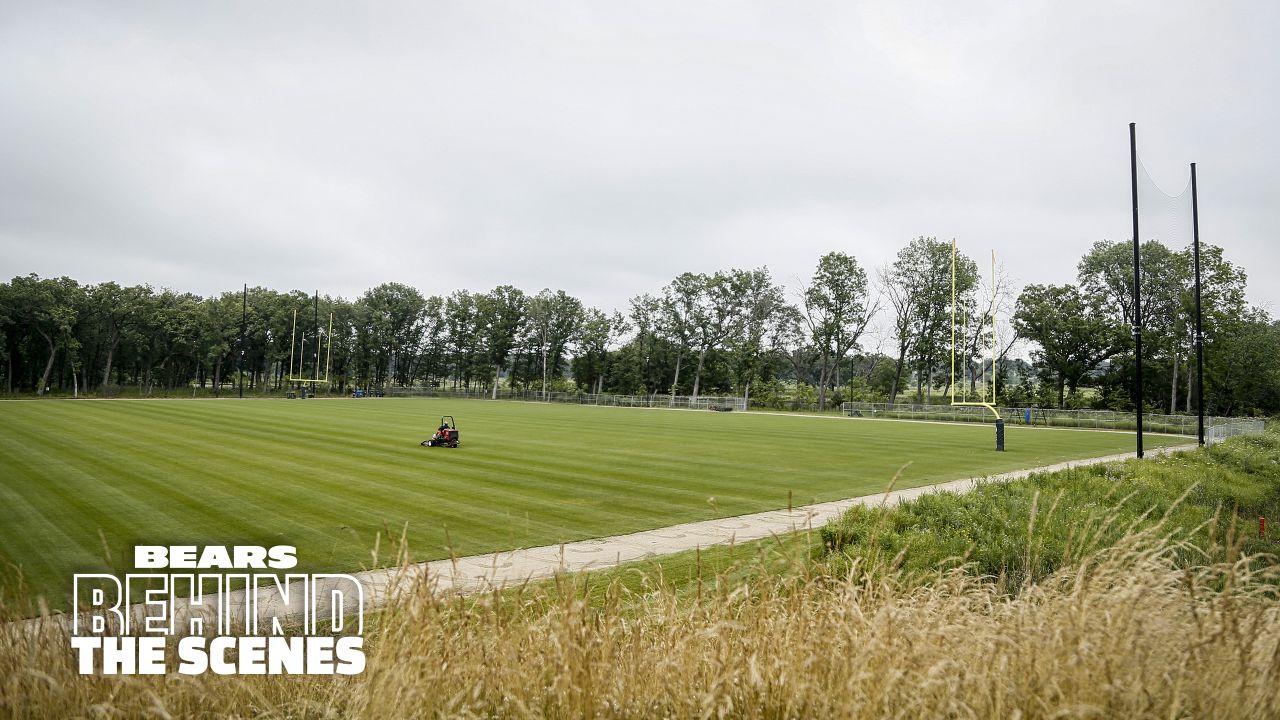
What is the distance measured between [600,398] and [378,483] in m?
63.6

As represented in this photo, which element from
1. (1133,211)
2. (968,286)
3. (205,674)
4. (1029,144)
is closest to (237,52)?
(205,674)

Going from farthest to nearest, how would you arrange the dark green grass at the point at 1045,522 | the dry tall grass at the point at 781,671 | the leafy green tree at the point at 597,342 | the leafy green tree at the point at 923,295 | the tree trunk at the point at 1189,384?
the leafy green tree at the point at 597,342 → the leafy green tree at the point at 923,295 → the tree trunk at the point at 1189,384 → the dark green grass at the point at 1045,522 → the dry tall grass at the point at 781,671

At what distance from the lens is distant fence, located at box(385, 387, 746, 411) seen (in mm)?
62725

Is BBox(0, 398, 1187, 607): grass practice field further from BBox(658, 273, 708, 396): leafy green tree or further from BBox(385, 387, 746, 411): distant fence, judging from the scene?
BBox(658, 273, 708, 396): leafy green tree

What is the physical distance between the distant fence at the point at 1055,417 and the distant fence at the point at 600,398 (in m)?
12.4

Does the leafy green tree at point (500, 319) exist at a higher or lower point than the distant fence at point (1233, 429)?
higher

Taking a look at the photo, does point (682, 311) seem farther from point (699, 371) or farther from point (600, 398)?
point (600, 398)

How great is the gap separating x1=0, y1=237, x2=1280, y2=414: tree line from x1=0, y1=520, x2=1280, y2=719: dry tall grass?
1631 inches

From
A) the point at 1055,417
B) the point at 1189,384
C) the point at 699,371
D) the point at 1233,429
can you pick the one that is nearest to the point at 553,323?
the point at 699,371

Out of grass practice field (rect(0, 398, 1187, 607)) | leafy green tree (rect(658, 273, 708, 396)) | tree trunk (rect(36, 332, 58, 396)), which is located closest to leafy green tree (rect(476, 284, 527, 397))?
leafy green tree (rect(658, 273, 708, 396))

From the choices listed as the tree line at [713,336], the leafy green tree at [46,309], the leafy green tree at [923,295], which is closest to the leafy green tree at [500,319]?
the tree line at [713,336]

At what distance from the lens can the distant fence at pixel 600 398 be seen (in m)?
62.7

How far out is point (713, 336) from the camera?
79.4 m

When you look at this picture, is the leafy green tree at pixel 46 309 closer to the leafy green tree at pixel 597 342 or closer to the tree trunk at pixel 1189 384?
the leafy green tree at pixel 597 342
